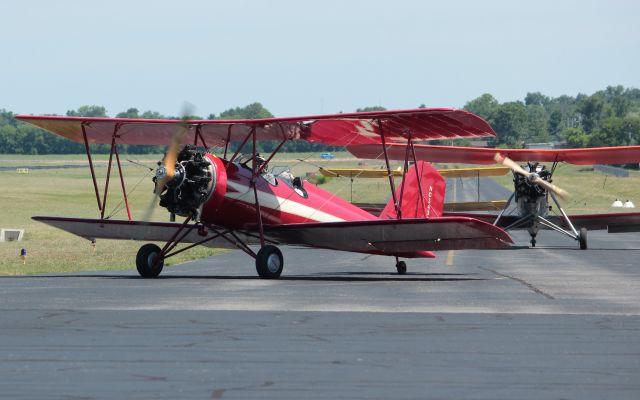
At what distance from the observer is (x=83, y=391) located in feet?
27.3

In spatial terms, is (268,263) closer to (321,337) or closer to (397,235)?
(397,235)

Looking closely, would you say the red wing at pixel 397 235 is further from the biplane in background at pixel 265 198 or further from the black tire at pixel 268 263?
the black tire at pixel 268 263

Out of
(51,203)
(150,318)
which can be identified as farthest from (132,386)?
(51,203)

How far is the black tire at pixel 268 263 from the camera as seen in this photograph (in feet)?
64.7

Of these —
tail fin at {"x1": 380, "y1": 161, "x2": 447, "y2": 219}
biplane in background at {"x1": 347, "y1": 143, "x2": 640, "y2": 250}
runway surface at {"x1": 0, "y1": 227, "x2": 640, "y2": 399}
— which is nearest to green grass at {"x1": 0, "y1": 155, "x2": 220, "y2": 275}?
tail fin at {"x1": 380, "y1": 161, "x2": 447, "y2": 219}

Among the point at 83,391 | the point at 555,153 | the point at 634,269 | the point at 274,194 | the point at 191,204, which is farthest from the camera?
the point at 555,153

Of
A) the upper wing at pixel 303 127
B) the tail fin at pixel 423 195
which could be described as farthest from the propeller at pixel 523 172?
the upper wing at pixel 303 127

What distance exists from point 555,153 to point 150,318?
21.5 m

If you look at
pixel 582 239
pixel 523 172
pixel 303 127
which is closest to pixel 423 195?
pixel 303 127

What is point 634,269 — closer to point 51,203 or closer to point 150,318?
point 150,318

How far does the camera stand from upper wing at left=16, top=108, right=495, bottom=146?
1934cm

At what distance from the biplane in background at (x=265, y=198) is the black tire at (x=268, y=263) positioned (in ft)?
0.05

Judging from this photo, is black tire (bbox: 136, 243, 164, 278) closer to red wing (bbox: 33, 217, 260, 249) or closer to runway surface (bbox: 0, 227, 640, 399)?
runway surface (bbox: 0, 227, 640, 399)

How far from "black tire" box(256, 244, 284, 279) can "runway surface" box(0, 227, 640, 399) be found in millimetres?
408
